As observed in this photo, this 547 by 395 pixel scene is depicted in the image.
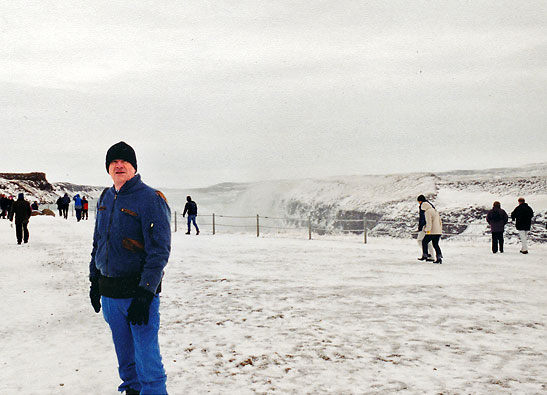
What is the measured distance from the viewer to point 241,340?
232 inches

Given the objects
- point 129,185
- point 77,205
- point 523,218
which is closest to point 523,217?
point 523,218

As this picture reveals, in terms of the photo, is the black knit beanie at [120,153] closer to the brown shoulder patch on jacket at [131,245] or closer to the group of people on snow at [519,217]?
the brown shoulder patch on jacket at [131,245]

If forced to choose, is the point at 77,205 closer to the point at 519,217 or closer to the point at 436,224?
the point at 436,224

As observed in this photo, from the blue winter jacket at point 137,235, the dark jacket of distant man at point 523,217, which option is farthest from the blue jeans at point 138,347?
the dark jacket of distant man at point 523,217

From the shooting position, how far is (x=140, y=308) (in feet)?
10.5

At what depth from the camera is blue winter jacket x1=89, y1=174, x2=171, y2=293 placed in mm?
3271

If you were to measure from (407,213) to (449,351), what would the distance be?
127 ft

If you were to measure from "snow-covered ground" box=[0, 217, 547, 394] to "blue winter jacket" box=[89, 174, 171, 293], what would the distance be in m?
1.59

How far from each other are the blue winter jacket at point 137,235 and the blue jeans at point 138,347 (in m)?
0.22

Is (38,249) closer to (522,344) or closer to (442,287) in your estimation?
(442,287)

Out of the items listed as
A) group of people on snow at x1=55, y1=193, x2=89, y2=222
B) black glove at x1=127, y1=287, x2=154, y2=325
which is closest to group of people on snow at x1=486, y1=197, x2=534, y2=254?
black glove at x1=127, y1=287, x2=154, y2=325

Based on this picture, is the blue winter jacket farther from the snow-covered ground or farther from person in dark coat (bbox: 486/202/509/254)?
person in dark coat (bbox: 486/202/509/254)

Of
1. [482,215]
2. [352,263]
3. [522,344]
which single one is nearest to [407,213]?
[482,215]

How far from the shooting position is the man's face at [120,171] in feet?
11.3
